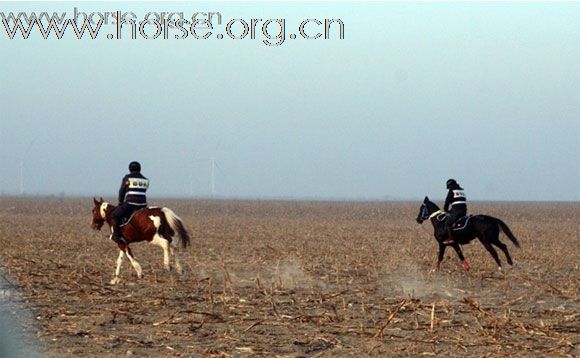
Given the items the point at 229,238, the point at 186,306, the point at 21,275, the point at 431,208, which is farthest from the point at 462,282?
the point at 229,238

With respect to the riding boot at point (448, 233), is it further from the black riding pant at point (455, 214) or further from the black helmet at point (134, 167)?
the black helmet at point (134, 167)

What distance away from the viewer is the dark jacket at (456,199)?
19453 mm

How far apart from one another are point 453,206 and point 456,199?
0.68 ft

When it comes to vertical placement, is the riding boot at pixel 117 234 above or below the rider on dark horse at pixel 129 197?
below

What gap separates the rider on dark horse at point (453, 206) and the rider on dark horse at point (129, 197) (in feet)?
22.3

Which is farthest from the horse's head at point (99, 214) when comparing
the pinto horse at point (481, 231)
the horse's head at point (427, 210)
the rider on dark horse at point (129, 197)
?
the pinto horse at point (481, 231)

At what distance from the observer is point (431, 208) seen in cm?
2020

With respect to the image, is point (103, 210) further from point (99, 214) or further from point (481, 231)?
point (481, 231)

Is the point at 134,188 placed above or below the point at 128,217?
above

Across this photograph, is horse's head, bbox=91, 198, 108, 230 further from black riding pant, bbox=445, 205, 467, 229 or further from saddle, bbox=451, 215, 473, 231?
saddle, bbox=451, 215, 473, 231

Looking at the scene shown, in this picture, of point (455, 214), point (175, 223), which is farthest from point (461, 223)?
point (175, 223)

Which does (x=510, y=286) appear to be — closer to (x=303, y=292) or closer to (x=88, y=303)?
(x=303, y=292)

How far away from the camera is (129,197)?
16.9m

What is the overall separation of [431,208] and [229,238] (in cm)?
1479
